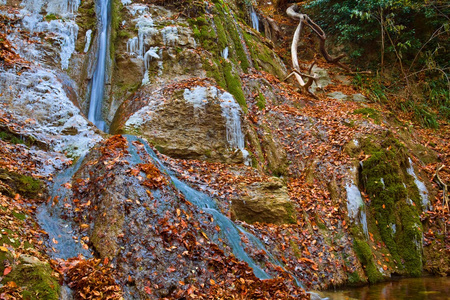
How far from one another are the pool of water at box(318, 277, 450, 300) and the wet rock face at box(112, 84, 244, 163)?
12.7 feet

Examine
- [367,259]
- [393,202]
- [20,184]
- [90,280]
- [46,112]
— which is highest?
[46,112]

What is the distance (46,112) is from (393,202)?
835 centimetres

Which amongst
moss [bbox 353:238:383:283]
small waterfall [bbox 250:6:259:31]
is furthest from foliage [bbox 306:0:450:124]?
moss [bbox 353:238:383:283]

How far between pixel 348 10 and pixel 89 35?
12670mm

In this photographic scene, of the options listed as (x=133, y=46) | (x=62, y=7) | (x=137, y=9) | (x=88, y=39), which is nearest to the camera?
(x=88, y=39)

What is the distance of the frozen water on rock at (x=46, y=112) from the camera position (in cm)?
633

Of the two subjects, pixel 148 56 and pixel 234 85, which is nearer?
pixel 148 56

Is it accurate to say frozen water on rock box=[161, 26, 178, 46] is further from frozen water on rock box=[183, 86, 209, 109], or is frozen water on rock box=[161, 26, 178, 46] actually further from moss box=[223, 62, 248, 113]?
frozen water on rock box=[183, 86, 209, 109]

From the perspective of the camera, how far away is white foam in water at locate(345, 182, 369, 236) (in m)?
7.34

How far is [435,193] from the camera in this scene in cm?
898

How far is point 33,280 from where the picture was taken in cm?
294

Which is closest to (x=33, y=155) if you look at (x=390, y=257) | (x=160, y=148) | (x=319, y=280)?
(x=160, y=148)

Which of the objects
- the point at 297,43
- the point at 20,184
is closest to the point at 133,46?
the point at 20,184

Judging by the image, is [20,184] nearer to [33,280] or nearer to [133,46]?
[33,280]
